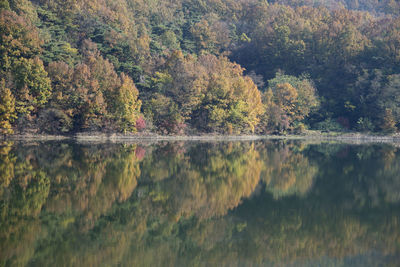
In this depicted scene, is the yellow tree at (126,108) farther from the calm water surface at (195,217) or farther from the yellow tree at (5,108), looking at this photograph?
the calm water surface at (195,217)

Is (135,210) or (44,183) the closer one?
(135,210)

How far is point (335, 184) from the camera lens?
56.6 ft

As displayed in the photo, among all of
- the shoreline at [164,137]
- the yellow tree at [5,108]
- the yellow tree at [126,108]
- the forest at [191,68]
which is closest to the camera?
the yellow tree at [5,108]

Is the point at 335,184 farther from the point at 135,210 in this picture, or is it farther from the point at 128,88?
the point at 128,88

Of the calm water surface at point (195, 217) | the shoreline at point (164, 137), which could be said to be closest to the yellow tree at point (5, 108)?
the shoreline at point (164, 137)

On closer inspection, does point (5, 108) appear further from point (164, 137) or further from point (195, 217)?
point (195, 217)

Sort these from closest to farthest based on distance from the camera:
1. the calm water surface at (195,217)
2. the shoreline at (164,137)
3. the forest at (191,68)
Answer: the calm water surface at (195,217) < the shoreline at (164,137) < the forest at (191,68)

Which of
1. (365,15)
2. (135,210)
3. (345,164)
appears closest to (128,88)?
(345,164)

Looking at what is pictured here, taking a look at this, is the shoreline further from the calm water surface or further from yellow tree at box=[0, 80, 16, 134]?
the calm water surface

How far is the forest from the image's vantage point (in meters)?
49.1

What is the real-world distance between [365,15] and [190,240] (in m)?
90.2

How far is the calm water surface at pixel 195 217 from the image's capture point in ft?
29.5

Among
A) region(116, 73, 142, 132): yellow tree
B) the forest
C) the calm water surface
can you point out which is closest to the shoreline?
the forest

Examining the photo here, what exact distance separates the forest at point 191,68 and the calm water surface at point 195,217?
99.1 ft
